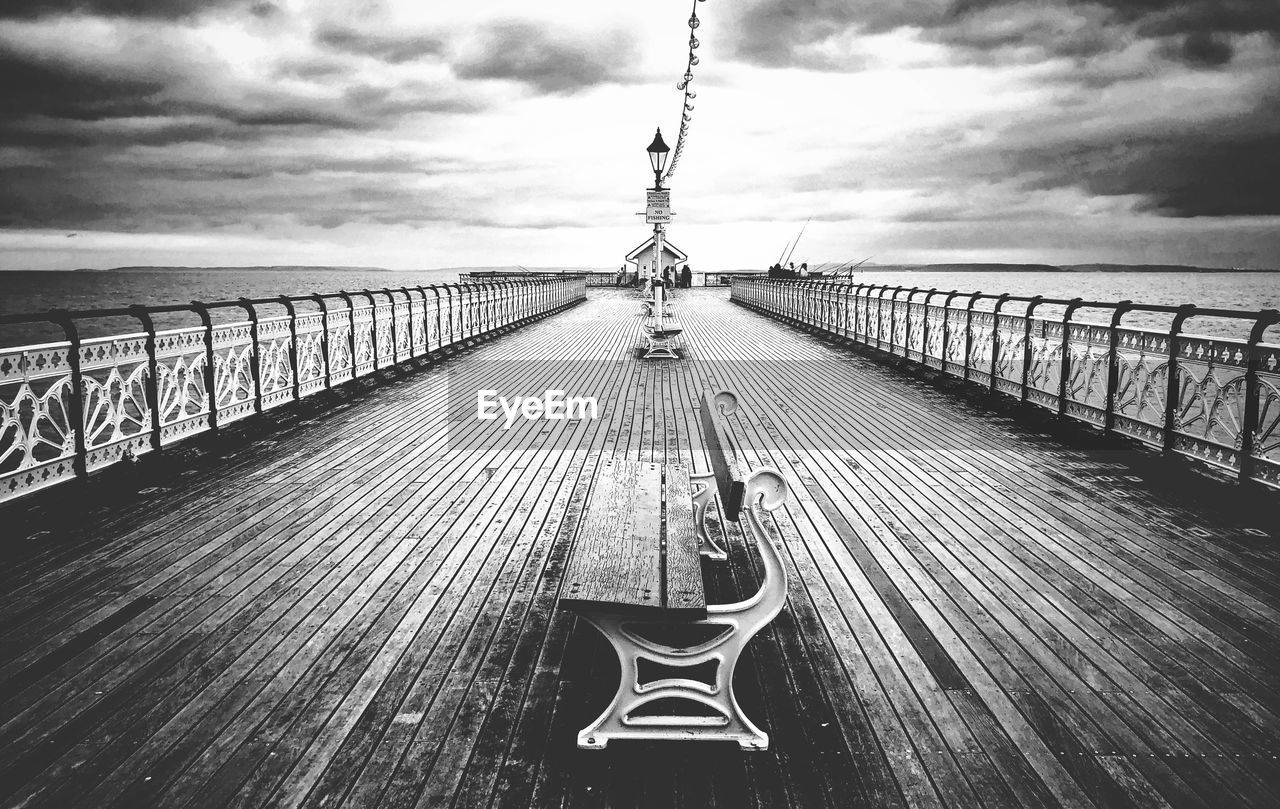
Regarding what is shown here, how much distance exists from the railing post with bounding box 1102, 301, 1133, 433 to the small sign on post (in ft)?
28.5

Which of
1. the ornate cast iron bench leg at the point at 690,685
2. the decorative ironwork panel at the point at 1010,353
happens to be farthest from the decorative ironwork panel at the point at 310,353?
the decorative ironwork panel at the point at 1010,353

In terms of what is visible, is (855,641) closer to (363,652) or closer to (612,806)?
→ (612,806)

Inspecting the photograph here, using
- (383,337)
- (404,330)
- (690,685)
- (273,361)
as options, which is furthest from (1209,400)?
(404,330)

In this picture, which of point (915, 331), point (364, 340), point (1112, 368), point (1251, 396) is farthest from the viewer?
point (915, 331)

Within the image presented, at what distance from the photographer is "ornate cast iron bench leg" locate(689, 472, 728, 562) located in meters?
4.51

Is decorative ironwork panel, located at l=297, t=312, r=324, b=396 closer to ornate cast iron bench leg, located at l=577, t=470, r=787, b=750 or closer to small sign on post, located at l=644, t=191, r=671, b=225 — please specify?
small sign on post, located at l=644, t=191, r=671, b=225

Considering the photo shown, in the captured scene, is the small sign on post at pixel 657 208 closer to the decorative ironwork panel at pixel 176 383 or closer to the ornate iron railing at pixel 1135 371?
the ornate iron railing at pixel 1135 371

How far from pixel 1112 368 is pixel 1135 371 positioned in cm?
43

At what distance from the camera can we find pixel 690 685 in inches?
111

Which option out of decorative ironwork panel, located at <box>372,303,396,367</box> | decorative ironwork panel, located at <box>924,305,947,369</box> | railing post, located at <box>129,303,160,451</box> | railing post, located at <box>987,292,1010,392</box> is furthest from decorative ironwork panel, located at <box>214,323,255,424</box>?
decorative ironwork panel, located at <box>924,305,947,369</box>

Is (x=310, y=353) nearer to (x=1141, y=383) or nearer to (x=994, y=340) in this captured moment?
(x=994, y=340)

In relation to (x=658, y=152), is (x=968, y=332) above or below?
below

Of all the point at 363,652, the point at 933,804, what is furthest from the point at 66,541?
the point at 933,804

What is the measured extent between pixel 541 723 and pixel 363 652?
0.96m
